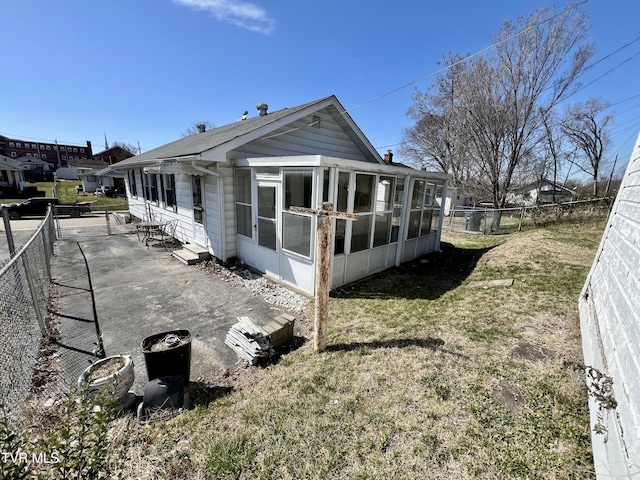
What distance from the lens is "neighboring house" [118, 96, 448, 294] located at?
19.8ft

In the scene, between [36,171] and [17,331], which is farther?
[36,171]

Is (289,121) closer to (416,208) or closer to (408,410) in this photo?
(416,208)

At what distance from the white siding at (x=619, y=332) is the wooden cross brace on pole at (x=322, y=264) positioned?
9.06ft

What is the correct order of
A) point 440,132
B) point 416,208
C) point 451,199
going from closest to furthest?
1. point 416,208
2. point 440,132
3. point 451,199

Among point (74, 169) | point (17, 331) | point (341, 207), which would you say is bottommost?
point (17, 331)

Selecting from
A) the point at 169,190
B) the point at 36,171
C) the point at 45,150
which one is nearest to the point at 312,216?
the point at 169,190

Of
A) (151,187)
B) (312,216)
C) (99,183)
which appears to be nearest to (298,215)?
(312,216)

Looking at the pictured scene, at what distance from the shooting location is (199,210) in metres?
8.73

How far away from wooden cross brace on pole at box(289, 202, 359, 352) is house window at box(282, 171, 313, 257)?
5.94 feet

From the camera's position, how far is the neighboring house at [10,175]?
23453 millimetres

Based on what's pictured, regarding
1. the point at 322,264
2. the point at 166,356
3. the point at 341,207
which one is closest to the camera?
the point at 166,356

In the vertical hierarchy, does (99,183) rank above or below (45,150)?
below

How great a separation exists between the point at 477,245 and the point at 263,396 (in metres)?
11.4

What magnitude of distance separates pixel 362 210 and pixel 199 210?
5.50m
